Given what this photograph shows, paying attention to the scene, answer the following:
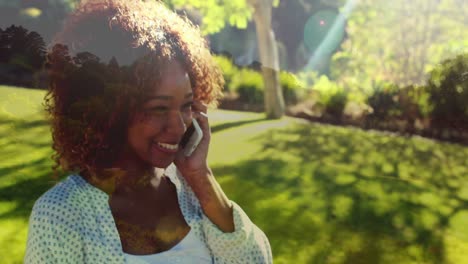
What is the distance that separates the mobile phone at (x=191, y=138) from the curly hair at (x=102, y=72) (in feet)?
0.82

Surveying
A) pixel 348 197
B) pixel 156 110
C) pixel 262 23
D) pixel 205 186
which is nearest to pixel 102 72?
pixel 156 110

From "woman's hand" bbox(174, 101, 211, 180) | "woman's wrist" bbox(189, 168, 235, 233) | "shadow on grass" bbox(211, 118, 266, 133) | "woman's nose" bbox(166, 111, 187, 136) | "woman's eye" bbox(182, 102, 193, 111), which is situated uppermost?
"woman's eye" bbox(182, 102, 193, 111)

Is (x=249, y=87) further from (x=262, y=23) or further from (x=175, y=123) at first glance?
(x=175, y=123)

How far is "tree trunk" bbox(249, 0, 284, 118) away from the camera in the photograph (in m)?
9.07

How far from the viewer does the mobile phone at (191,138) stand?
2146mm

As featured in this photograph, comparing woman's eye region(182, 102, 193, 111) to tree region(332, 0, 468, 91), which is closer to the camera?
woman's eye region(182, 102, 193, 111)

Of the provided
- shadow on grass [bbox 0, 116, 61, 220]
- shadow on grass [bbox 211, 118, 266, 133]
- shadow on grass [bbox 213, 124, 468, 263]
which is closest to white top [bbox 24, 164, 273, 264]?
shadow on grass [bbox 0, 116, 61, 220]

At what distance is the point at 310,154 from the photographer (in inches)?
274

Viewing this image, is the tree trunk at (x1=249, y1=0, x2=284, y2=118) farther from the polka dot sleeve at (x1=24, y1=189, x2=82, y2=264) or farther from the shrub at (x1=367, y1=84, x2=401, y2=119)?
the polka dot sleeve at (x1=24, y1=189, x2=82, y2=264)

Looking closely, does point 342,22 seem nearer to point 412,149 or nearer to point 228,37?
point 228,37

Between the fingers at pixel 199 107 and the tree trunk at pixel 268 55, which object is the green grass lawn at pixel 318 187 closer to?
the tree trunk at pixel 268 55

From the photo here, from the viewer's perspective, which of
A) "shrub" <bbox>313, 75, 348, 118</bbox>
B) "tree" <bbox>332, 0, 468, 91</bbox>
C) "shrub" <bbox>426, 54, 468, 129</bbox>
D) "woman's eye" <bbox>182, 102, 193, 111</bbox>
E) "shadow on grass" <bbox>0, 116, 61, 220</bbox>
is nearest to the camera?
"woman's eye" <bbox>182, 102, 193, 111</bbox>

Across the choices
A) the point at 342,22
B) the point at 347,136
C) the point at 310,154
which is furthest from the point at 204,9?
the point at 342,22

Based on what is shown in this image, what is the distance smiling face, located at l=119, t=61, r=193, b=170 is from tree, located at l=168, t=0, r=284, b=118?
23.1 feet
